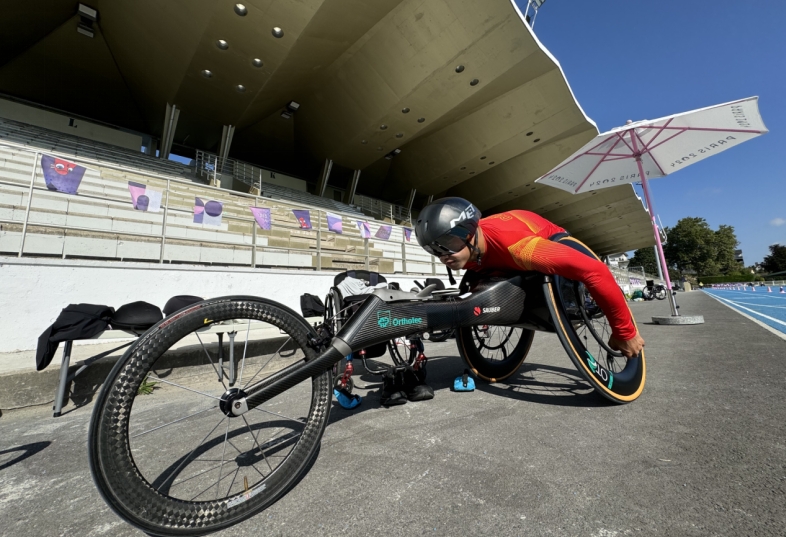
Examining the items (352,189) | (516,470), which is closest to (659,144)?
(516,470)

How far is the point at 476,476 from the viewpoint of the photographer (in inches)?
45.8

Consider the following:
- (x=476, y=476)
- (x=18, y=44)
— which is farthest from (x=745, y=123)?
(x=18, y=44)

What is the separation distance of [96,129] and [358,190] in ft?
52.3

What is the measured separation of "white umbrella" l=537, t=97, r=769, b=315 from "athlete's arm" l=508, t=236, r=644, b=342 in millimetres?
5631

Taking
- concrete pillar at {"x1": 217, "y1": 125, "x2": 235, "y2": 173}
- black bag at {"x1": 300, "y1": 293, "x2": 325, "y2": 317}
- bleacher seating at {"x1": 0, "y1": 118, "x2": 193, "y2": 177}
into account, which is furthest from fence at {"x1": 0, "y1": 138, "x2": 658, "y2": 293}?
concrete pillar at {"x1": 217, "y1": 125, "x2": 235, "y2": 173}

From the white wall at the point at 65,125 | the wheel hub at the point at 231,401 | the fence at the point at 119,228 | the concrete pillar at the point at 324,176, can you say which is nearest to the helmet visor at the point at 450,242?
the wheel hub at the point at 231,401

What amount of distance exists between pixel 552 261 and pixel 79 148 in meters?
17.6

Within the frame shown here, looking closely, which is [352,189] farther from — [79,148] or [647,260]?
[647,260]

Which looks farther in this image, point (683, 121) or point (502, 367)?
point (683, 121)

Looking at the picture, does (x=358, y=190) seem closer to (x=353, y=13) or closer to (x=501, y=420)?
(x=353, y=13)

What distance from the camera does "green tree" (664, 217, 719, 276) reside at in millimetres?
60344

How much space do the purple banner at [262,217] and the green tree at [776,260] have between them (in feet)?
330

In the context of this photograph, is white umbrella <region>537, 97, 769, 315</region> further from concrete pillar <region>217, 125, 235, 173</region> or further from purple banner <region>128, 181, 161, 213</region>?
concrete pillar <region>217, 125, 235, 173</region>

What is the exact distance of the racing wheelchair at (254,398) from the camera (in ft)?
2.94
